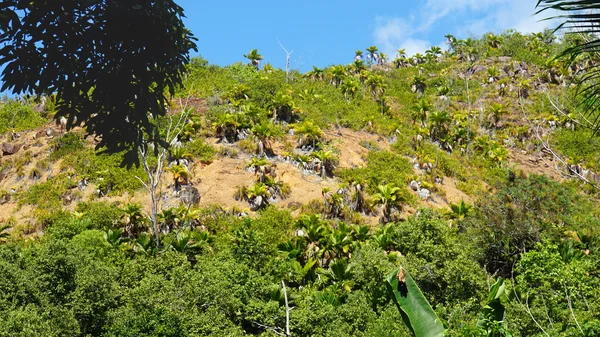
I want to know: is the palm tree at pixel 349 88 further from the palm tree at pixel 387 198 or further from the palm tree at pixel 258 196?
the palm tree at pixel 258 196

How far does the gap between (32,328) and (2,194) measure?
19.5 metres

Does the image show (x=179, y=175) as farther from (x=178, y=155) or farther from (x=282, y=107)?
(x=282, y=107)

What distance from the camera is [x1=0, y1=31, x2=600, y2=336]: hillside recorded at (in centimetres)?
1477

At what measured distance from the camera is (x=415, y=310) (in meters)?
8.80

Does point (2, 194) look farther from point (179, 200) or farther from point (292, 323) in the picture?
point (292, 323)

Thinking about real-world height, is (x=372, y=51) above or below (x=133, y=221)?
above

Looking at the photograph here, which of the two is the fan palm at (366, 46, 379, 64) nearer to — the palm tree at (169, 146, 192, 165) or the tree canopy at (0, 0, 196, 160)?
the palm tree at (169, 146, 192, 165)

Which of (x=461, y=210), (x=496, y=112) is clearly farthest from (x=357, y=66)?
(x=461, y=210)

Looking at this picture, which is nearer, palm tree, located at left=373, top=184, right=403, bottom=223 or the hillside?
the hillside

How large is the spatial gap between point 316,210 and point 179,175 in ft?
22.6

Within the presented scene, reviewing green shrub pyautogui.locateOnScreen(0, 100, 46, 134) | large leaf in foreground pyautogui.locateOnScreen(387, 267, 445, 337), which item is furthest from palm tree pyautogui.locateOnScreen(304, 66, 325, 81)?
large leaf in foreground pyautogui.locateOnScreen(387, 267, 445, 337)

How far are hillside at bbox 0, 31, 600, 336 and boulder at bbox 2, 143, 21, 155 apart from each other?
0.17 m

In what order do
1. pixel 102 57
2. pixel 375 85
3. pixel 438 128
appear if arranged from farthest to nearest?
pixel 375 85 < pixel 438 128 < pixel 102 57

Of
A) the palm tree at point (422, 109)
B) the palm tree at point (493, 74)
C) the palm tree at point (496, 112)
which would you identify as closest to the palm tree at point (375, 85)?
the palm tree at point (422, 109)
